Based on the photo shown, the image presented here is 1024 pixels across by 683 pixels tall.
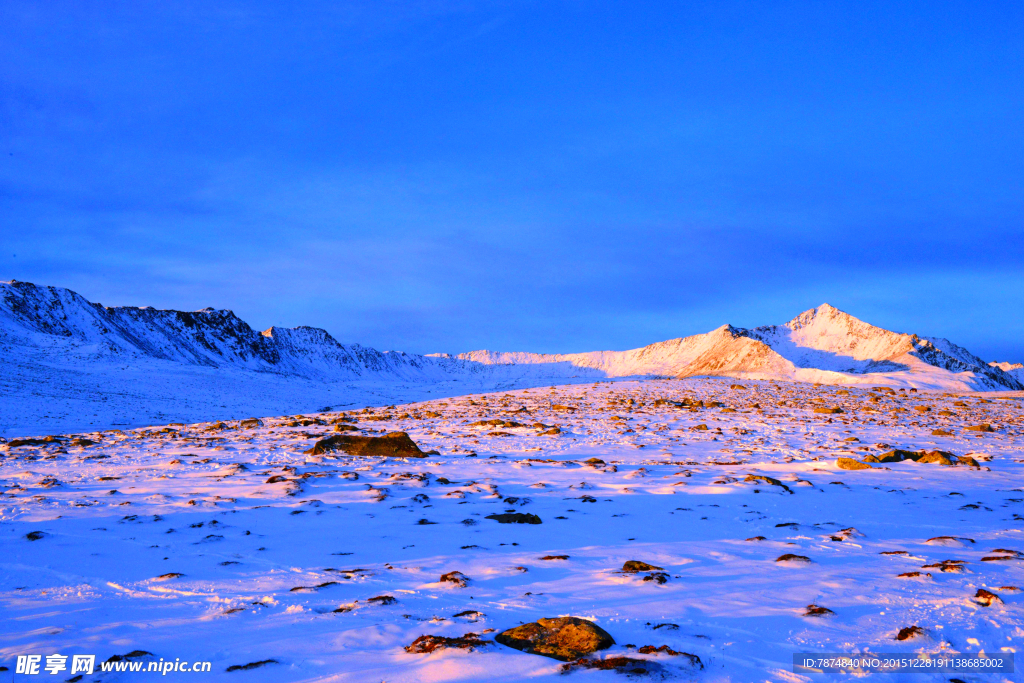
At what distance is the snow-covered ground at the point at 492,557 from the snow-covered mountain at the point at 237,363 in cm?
1966

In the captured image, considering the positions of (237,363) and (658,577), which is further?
(237,363)

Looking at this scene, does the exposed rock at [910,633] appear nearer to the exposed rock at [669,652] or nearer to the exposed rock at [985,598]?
the exposed rock at [985,598]

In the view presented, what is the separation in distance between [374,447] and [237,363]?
121 metres

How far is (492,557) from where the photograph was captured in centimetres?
500

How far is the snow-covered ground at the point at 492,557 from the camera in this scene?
3.40 meters

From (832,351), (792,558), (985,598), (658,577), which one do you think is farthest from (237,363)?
(985,598)

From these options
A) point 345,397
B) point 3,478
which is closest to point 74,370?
point 345,397

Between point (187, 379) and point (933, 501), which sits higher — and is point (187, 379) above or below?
above

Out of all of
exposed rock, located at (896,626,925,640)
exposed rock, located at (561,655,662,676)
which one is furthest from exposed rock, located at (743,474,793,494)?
exposed rock, located at (561,655,662,676)

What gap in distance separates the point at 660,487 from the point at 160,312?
4957 inches

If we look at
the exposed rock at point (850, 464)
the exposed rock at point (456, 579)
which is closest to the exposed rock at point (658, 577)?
the exposed rock at point (456, 579)

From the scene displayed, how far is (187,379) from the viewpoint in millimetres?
40531

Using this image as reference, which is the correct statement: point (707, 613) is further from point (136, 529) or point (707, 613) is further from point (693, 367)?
point (693, 367)

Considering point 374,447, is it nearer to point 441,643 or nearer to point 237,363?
point 441,643
